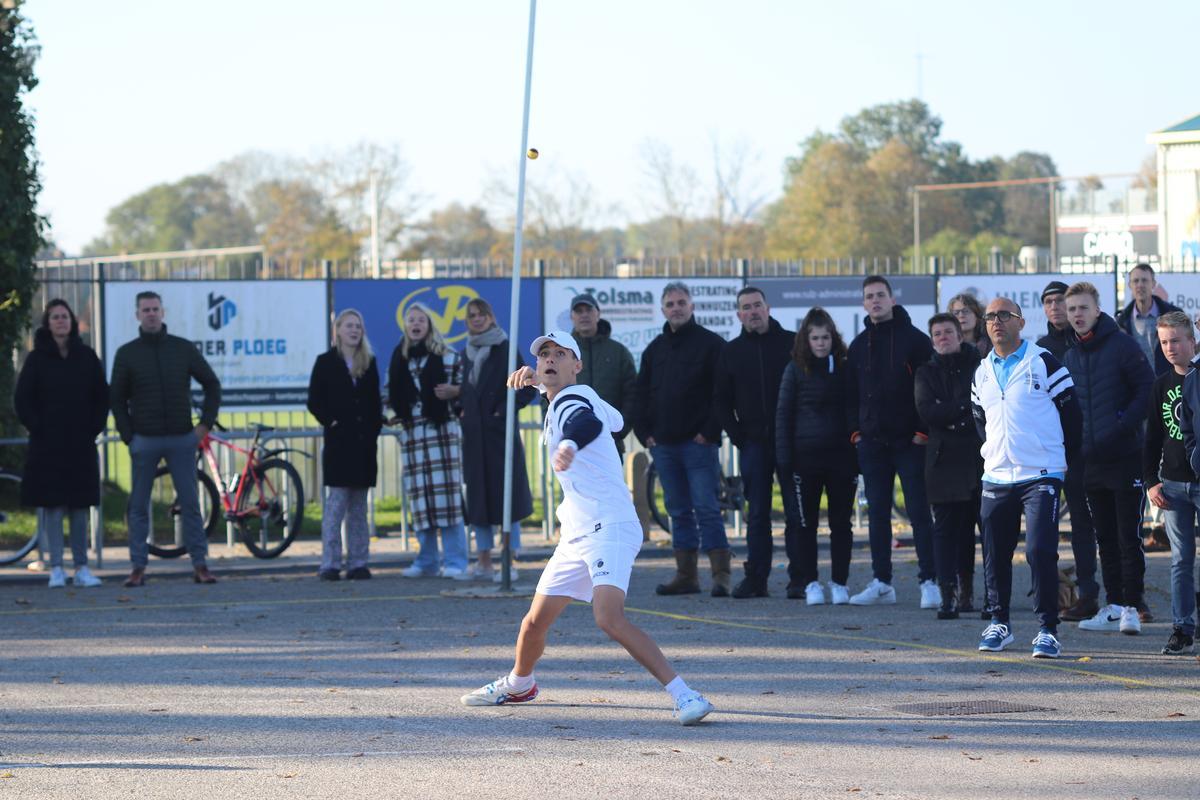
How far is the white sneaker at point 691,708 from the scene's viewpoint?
26.6ft

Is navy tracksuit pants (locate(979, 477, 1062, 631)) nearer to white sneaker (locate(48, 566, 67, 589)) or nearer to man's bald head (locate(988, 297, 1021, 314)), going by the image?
man's bald head (locate(988, 297, 1021, 314))

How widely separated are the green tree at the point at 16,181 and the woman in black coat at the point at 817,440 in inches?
308

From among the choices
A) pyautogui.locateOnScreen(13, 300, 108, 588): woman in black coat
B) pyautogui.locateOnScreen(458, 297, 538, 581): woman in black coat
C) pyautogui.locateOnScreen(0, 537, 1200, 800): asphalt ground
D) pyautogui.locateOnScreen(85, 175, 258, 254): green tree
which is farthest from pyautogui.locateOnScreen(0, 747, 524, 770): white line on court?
pyautogui.locateOnScreen(85, 175, 258, 254): green tree

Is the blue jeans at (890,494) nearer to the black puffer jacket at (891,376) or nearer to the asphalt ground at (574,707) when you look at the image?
the black puffer jacket at (891,376)

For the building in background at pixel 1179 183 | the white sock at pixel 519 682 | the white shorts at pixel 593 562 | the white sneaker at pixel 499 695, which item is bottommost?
the white sneaker at pixel 499 695

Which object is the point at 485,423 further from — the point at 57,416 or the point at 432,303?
the point at 432,303

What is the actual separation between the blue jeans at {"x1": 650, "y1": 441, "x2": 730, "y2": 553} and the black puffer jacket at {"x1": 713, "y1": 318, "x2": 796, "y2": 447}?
1.16ft

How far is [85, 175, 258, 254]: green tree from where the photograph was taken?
4990 inches

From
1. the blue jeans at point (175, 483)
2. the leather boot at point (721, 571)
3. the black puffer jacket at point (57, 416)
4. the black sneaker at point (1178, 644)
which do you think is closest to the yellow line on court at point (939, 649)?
the black sneaker at point (1178, 644)

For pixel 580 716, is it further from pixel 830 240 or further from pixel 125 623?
pixel 830 240

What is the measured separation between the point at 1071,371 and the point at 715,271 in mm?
9164

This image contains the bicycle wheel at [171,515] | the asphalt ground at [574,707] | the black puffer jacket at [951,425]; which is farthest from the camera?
the bicycle wheel at [171,515]

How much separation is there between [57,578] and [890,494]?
673 cm

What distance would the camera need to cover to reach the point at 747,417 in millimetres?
12875
